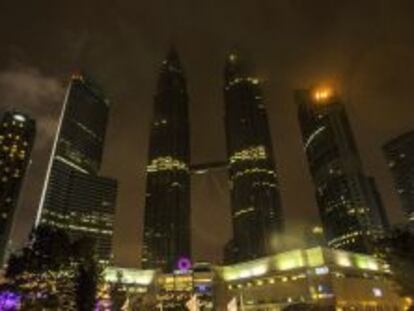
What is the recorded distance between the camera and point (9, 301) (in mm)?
46125

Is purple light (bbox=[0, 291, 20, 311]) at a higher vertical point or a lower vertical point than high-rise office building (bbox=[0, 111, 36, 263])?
lower

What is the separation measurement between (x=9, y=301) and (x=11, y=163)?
5926 inches

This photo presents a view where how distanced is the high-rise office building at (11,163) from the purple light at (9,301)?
118 m

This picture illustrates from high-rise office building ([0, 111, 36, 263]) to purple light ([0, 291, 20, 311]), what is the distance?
118488 millimetres

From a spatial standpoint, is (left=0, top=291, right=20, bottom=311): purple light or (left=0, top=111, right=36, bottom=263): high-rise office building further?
(left=0, top=111, right=36, bottom=263): high-rise office building

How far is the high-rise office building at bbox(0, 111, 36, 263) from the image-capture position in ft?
534

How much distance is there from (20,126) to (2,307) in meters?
168

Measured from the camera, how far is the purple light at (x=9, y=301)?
44281mm

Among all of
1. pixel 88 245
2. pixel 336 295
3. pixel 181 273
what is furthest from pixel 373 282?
pixel 88 245

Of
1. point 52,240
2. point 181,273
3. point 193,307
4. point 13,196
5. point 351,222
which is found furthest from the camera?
point 351,222

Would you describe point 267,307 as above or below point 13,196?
below

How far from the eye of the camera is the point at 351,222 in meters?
196

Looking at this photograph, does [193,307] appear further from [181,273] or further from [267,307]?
[181,273]

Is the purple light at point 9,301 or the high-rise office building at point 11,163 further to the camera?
the high-rise office building at point 11,163
